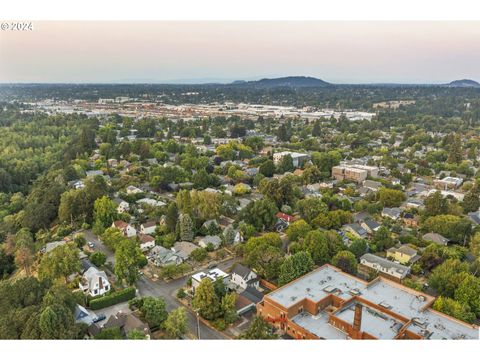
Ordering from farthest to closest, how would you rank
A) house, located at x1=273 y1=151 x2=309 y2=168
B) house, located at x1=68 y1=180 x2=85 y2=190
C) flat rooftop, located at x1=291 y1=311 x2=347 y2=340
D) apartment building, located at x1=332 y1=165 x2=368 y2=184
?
1. house, located at x1=273 y1=151 x2=309 y2=168
2. apartment building, located at x1=332 y1=165 x2=368 y2=184
3. house, located at x1=68 y1=180 x2=85 y2=190
4. flat rooftop, located at x1=291 y1=311 x2=347 y2=340

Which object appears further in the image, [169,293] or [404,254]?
[404,254]

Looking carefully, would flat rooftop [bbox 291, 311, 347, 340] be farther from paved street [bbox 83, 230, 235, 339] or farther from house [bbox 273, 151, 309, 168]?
house [bbox 273, 151, 309, 168]

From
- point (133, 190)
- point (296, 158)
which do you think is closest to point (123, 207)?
point (133, 190)

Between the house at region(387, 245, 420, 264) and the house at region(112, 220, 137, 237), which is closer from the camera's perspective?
the house at region(387, 245, 420, 264)

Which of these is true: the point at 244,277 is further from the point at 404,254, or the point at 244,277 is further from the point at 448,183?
Answer: the point at 448,183

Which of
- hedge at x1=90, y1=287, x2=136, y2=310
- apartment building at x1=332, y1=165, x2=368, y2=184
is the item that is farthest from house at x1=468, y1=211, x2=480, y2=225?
hedge at x1=90, y1=287, x2=136, y2=310

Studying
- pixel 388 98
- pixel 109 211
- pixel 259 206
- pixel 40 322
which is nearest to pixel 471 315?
pixel 259 206
